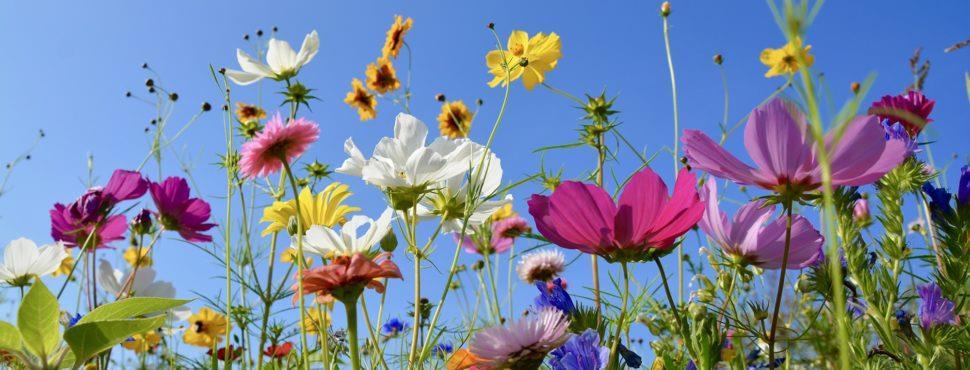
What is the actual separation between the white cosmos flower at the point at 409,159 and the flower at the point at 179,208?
0.80 metres

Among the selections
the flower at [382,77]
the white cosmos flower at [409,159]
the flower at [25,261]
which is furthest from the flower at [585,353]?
the flower at [382,77]

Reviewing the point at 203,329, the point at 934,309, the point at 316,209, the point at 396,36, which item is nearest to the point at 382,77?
the point at 396,36

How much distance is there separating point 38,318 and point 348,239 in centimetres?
33

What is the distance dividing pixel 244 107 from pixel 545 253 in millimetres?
1675

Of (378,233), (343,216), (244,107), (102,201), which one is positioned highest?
(244,107)

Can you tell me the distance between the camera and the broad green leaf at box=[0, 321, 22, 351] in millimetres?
588

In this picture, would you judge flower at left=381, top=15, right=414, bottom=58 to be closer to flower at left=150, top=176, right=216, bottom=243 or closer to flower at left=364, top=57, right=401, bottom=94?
flower at left=364, top=57, right=401, bottom=94

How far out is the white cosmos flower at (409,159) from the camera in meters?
0.80

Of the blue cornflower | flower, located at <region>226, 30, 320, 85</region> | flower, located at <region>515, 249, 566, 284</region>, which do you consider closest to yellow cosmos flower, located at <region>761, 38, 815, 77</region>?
flower, located at <region>515, 249, 566, 284</region>

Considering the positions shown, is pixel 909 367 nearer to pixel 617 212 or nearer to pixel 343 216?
pixel 617 212

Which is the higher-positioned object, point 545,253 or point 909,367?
point 545,253

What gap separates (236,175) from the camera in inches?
61.2

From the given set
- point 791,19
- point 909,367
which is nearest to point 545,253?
point 909,367

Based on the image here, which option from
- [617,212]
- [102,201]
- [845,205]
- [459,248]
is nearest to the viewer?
[617,212]
